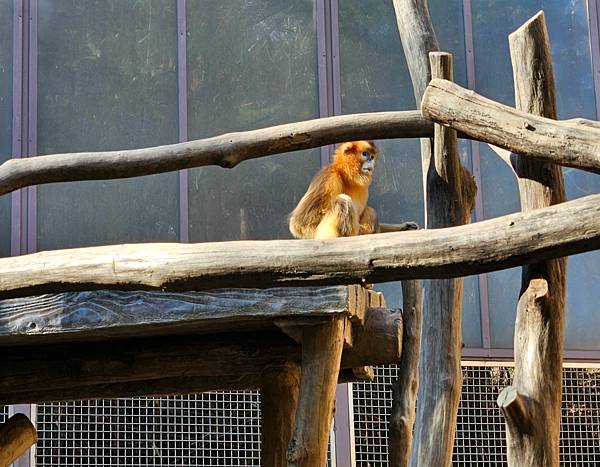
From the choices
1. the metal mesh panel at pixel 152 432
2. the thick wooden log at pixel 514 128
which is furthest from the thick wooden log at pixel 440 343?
the metal mesh panel at pixel 152 432

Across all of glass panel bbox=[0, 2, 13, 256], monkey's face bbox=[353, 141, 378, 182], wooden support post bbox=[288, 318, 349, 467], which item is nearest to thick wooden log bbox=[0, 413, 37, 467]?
wooden support post bbox=[288, 318, 349, 467]

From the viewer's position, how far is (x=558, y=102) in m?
11.6

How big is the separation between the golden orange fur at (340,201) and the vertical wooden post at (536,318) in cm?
267

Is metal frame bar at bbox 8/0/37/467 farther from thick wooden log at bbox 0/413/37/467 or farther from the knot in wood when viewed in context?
the knot in wood

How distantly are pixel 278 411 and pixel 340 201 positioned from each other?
6.29 feet

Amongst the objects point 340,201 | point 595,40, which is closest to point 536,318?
point 340,201

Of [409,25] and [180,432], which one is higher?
[409,25]

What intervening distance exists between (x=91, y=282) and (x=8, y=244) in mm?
6357

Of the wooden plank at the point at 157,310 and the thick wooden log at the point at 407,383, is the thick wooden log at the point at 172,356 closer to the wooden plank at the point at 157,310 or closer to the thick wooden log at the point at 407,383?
the thick wooden log at the point at 407,383

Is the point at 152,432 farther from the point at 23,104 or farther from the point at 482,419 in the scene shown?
the point at 23,104

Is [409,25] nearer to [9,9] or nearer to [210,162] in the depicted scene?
[210,162]

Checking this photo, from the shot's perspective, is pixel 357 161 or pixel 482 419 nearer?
pixel 357 161

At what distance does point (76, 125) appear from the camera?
11.1m

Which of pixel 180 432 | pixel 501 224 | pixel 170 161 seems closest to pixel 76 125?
pixel 180 432
